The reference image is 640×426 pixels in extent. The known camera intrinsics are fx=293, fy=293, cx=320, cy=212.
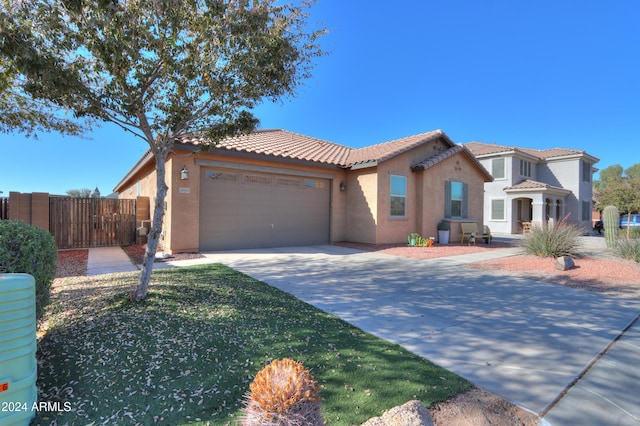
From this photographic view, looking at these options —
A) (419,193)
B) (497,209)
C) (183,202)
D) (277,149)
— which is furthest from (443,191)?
(497,209)

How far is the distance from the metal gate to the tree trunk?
9.01 metres

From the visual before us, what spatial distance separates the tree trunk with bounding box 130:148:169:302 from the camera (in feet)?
14.6

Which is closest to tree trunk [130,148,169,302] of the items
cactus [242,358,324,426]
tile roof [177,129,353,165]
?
cactus [242,358,324,426]

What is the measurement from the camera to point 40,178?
2777 centimetres

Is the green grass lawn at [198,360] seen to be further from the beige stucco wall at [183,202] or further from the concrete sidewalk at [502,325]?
the beige stucco wall at [183,202]

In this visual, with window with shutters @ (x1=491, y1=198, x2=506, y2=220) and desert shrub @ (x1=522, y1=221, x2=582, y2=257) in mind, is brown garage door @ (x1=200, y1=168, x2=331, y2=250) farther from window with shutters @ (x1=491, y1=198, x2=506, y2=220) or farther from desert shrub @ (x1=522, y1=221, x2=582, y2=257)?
window with shutters @ (x1=491, y1=198, x2=506, y2=220)

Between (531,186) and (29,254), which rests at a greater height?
(531,186)

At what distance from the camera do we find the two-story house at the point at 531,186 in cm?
2333

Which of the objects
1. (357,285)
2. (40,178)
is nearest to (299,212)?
(357,285)

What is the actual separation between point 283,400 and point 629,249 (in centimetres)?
1314

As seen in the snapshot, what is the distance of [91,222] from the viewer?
37.5ft

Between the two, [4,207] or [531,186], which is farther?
Answer: [531,186]

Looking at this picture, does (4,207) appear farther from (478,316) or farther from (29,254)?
(478,316)

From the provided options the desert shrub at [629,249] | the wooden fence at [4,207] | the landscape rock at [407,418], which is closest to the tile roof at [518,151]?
the desert shrub at [629,249]
